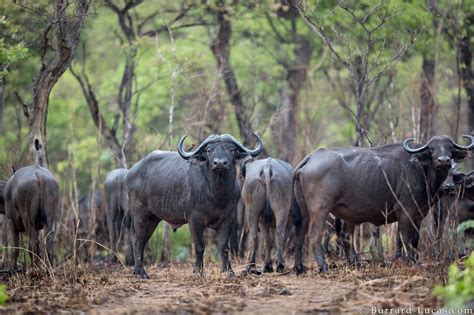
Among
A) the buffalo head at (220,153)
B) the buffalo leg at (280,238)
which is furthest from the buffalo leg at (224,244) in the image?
the buffalo leg at (280,238)

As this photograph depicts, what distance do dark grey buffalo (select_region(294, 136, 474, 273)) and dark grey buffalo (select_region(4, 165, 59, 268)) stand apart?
4.27 meters

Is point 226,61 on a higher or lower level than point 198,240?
higher

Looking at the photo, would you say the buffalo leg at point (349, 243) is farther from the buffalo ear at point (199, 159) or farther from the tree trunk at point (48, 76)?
the tree trunk at point (48, 76)

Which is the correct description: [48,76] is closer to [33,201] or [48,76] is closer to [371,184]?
[33,201]

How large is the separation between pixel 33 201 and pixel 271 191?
406 cm

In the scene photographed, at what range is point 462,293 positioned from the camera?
292 inches

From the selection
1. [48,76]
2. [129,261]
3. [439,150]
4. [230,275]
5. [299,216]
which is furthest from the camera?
[129,261]

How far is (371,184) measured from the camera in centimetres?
1312

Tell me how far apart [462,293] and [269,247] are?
6959 millimetres

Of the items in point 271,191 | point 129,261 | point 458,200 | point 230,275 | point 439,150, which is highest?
→ point 439,150

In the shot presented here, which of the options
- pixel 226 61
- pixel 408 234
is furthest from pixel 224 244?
pixel 226 61

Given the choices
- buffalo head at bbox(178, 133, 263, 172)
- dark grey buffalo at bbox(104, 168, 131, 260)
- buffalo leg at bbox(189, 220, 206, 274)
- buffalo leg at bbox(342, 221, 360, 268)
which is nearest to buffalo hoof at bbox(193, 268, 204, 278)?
buffalo leg at bbox(189, 220, 206, 274)

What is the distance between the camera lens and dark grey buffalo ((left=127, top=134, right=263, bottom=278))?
1230 centimetres

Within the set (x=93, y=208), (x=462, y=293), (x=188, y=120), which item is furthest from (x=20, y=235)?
(x=462, y=293)
